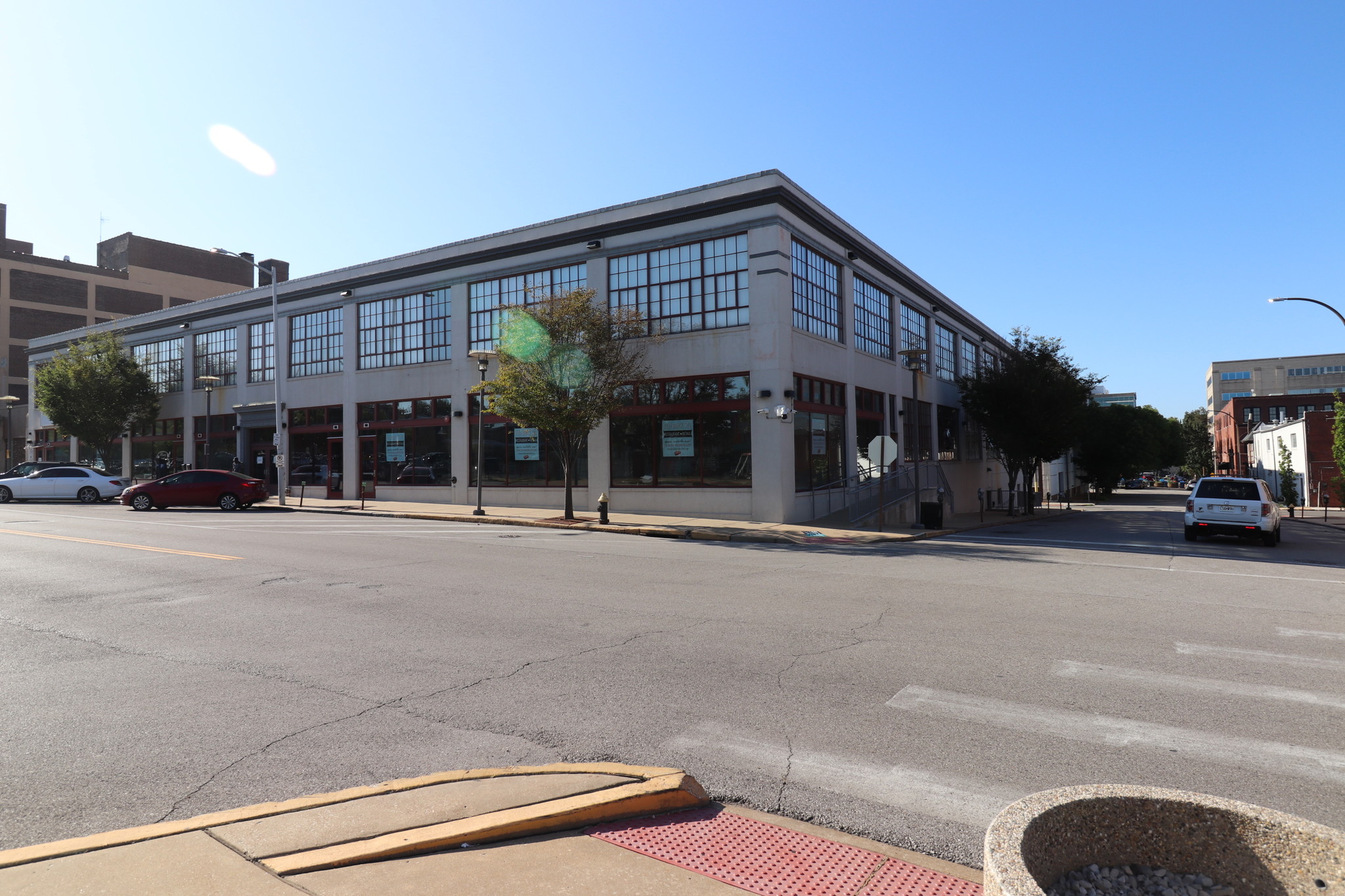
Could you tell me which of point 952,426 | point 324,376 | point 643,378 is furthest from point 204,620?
point 952,426

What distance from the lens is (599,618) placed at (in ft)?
27.6

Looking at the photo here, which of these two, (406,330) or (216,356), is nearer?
(406,330)

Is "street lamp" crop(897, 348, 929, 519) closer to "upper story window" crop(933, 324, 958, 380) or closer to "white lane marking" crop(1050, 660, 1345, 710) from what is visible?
"upper story window" crop(933, 324, 958, 380)

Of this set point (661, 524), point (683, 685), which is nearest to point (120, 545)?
point (661, 524)

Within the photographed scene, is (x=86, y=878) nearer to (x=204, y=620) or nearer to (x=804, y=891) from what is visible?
(x=804, y=891)

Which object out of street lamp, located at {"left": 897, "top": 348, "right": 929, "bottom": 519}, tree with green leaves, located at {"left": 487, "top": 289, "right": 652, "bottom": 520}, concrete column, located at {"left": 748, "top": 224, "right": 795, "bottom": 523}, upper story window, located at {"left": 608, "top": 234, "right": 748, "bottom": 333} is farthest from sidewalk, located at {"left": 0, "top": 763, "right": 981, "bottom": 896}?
upper story window, located at {"left": 608, "top": 234, "right": 748, "bottom": 333}

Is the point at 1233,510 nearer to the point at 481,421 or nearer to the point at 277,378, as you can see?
the point at 481,421

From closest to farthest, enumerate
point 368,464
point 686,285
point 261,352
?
point 686,285 < point 368,464 < point 261,352

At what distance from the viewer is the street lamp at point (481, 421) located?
81.3 feet

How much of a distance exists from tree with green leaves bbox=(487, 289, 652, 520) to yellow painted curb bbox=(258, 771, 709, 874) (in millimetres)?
18635

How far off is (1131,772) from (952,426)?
3757cm

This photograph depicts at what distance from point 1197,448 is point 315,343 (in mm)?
114410

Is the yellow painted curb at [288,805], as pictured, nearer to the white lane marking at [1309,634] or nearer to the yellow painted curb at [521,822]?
the yellow painted curb at [521,822]

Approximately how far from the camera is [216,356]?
39.4 metres
